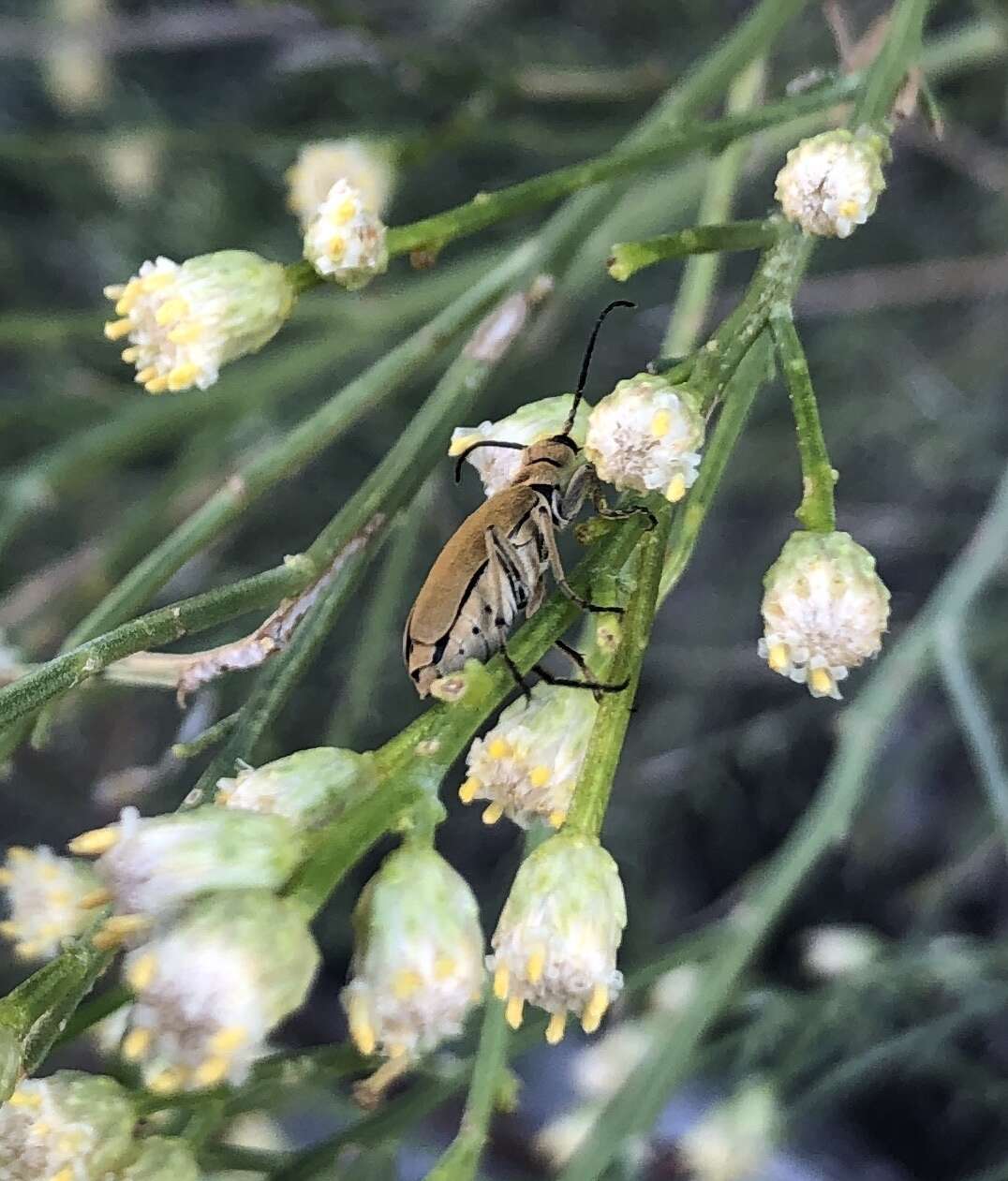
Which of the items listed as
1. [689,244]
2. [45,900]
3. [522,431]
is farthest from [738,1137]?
[689,244]

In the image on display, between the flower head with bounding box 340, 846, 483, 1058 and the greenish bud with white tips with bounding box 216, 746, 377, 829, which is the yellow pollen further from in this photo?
the greenish bud with white tips with bounding box 216, 746, 377, 829

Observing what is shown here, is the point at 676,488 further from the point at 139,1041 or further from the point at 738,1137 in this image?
the point at 738,1137

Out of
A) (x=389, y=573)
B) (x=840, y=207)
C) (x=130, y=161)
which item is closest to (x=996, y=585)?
(x=389, y=573)

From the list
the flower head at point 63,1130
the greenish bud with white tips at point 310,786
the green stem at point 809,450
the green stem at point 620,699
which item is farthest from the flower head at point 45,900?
the green stem at point 809,450

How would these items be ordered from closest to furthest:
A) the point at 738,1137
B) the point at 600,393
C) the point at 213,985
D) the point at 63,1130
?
1. the point at 213,985
2. the point at 63,1130
3. the point at 738,1137
4. the point at 600,393

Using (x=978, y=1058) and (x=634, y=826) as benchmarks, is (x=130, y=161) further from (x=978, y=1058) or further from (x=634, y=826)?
(x=978, y=1058)

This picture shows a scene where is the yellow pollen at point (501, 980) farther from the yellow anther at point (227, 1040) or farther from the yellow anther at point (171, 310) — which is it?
the yellow anther at point (171, 310)
